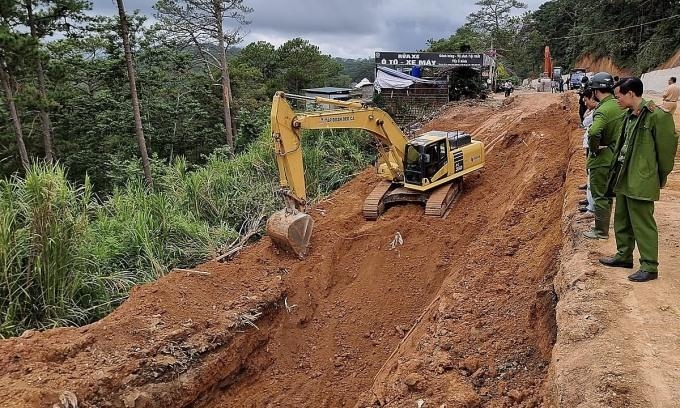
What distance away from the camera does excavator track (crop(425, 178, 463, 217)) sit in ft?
32.4

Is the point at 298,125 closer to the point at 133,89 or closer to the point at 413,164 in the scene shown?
the point at 413,164

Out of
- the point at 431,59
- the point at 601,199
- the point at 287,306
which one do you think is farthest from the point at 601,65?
the point at 601,199

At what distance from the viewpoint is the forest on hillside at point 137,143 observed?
653 centimetres

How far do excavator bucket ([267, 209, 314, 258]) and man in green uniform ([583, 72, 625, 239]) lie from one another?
4438mm

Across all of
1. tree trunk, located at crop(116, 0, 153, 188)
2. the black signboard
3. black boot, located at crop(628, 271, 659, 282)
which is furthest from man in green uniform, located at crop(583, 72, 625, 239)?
the black signboard

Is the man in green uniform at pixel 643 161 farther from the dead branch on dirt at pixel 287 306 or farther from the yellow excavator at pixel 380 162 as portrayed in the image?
the yellow excavator at pixel 380 162

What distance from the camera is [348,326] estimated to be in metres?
7.62

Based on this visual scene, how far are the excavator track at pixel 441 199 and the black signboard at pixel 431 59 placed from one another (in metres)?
15.4

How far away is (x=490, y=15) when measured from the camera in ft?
182

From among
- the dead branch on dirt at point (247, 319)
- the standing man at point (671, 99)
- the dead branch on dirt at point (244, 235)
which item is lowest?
the dead branch on dirt at point (247, 319)

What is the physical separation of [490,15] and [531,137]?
156ft

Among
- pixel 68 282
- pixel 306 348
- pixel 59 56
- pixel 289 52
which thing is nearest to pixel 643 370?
pixel 306 348

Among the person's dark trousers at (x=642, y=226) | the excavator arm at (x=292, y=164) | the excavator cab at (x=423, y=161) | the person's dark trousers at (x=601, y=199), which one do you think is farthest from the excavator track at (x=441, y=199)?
the person's dark trousers at (x=642, y=226)

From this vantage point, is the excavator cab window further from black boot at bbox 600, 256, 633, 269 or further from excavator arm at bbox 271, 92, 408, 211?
black boot at bbox 600, 256, 633, 269
